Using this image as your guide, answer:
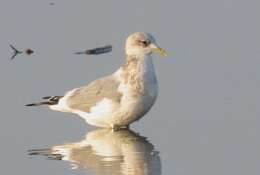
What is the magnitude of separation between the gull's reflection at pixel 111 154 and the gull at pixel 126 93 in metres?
0.20

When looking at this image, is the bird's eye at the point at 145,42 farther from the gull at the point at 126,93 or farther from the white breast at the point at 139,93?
the white breast at the point at 139,93

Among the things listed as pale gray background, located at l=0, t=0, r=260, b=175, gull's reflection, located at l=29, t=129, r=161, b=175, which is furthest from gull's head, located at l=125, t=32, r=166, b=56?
gull's reflection, located at l=29, t=129, r=161, b=175

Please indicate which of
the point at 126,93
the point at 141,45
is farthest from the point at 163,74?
the point at 126,93

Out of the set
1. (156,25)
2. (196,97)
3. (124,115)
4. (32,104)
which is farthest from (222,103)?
(156,25)

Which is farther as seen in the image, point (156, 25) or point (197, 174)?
point (156, 25)

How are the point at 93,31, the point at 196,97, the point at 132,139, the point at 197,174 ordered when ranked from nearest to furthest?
1. the point at 197,174
2. the point at 132,139
3. the point at 196,97
4. the point at 93,31

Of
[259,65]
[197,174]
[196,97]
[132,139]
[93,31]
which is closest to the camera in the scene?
[197,174]

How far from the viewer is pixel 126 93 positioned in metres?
11.2

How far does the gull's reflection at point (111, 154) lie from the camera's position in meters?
9.80

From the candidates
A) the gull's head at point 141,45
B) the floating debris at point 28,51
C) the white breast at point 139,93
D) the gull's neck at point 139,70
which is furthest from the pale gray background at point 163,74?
the gull's head at point 141,45

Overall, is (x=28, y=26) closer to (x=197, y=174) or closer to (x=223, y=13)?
(x=223, y=13)

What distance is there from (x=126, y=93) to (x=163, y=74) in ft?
4.89

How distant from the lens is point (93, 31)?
14703 mm

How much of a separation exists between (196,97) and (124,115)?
0.97m
